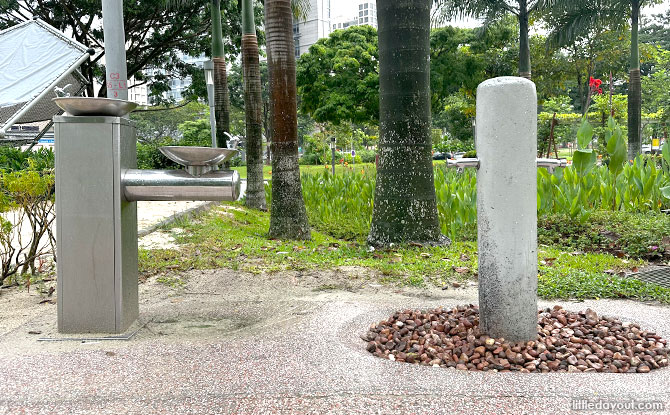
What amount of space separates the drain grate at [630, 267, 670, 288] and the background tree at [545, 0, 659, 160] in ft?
44.4

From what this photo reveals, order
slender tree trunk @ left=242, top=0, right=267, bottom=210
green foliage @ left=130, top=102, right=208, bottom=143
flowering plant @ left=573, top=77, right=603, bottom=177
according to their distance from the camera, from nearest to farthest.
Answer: flowering plant @ left=573, top=77, right=603, bottom=177 → slender tree trunk @ left=242, top=0, right=267, bottom=210 → green foliage @ left=130, top=102, right=208, bottom=143

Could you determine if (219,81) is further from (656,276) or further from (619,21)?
(619,21)

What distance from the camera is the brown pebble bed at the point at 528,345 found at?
2.45 metres

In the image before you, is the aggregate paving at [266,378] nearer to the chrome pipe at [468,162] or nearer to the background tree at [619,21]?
the chrome pipe at [468,162]

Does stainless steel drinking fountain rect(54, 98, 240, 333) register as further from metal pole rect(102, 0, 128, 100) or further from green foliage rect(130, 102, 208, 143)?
green foliage rect(130, 102, 208, 143)

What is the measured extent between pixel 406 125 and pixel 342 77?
62.3 feet

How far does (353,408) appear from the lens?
2.00 meters

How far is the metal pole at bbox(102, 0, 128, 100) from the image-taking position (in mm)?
5289

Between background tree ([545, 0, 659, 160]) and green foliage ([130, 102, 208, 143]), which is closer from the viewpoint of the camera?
background tree ([545, 0, 659, 160])

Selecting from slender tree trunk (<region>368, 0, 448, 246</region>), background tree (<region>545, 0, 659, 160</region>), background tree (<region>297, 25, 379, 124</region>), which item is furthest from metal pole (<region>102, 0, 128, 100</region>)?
background tree (<region>297, 25, 379, 124</region>)

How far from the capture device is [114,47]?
5.34 meters

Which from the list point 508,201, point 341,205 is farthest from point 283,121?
point 508,201

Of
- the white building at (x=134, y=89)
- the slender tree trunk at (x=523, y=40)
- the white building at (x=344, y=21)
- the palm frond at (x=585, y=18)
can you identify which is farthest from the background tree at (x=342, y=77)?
the white building at (x=344, y=21)

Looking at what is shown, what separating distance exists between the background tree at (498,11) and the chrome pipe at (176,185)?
15858 millimetres
